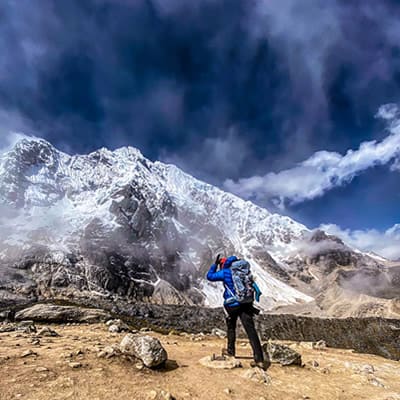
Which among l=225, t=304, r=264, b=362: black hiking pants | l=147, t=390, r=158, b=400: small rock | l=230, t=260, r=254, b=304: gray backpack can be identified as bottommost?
l=147, t=390, r=158, b=400: small rock

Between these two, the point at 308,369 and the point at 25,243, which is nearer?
the point at 308,369

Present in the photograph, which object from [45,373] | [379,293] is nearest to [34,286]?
[45,373]

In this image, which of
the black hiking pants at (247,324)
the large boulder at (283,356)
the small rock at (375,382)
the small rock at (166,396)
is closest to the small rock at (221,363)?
the black hiking pants at (247,324)

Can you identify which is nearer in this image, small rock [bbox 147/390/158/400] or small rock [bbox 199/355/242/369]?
small rock [bbox 147/390/158/400]

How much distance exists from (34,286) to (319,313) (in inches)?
6444

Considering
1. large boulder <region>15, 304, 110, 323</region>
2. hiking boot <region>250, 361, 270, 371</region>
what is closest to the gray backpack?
hiking boot <region>250, 361, 270, 371</region>

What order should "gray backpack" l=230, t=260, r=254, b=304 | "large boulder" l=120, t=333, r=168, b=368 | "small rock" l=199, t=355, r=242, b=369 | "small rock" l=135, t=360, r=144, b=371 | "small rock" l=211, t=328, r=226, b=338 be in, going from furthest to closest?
"small rock" l=211, t=328, r=226, b=338 → "gray backpack" l=230, t=260, r=254, b=304 → "small rock" l=199, t=355, r=242, b=369 → "large boulder" l=120, t=333, r=168, b=368 → "small rock" l=135, t=360, r=144, b=371

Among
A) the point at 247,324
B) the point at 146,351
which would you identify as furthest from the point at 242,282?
the point at 146,351

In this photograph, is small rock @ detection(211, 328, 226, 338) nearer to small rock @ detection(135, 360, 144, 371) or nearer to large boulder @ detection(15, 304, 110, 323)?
large boulder @ detection(15, 304, 110, 323)

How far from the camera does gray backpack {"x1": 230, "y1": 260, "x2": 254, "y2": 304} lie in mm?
8252

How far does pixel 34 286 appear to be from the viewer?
448ft

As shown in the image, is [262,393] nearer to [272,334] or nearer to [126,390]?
[126,390]

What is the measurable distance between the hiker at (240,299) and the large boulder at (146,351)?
7.71 feet

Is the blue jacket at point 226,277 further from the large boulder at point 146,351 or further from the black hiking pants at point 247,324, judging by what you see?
the large boulder at point 146,351
